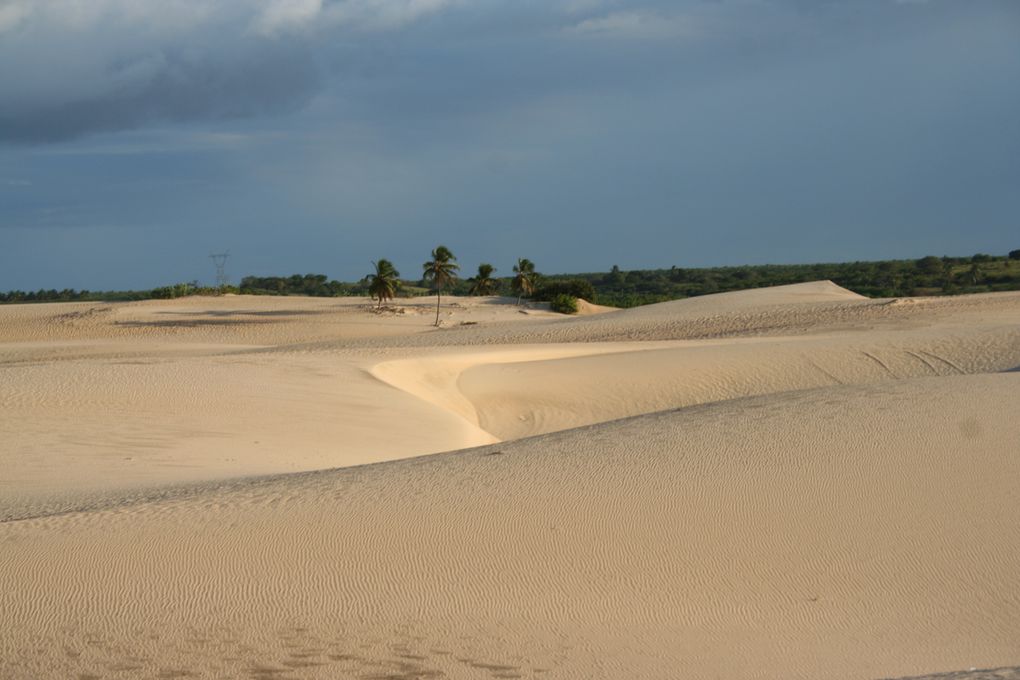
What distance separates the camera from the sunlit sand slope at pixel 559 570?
6539 millimetres

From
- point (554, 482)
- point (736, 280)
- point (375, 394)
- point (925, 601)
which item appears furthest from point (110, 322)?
point (736, 280)

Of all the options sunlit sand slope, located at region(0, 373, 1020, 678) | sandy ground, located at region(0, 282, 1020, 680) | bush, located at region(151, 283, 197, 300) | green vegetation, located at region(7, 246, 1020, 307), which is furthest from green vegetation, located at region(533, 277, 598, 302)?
sunlit sand slope, located at region(0, 373, 1020, 678)

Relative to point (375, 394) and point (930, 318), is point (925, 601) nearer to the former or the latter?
point (375, 394)

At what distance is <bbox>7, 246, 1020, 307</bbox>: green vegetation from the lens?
58719mm

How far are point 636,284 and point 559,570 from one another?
90.4 metres

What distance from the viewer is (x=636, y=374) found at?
23.1m

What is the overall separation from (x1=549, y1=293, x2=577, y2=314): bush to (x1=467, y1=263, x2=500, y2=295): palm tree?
4.70 m

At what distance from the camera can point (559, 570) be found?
25.3 ft

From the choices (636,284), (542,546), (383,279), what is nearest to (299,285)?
(636,284)

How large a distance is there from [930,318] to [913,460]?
26.1 m

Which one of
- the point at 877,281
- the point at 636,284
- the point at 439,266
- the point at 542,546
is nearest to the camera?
the point at 542,546

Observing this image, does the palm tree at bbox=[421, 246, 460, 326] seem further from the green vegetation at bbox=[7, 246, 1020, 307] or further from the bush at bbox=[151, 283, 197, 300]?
the bush at bbox=[151, 283, 197, 300]

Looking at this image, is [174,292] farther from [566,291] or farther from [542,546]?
[542,546]

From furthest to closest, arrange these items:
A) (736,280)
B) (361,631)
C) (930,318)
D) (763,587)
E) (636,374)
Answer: (736,280), (930,318), (636,374), (763,587), (361,631)
